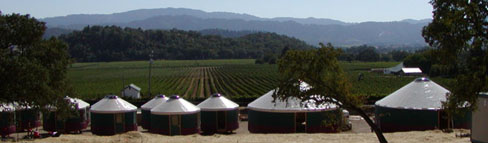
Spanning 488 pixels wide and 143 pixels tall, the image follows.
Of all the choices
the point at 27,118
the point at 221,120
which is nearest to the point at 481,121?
the point at 221,120

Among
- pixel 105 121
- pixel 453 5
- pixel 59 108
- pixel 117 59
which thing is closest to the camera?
pixel 453 5

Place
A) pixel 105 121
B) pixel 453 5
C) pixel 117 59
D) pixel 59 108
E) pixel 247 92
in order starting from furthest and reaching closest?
pixel 117 59, pixel 247 92, pixel 105 121, pixel 59 108, pixel 453 5

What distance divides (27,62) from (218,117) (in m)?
13.1

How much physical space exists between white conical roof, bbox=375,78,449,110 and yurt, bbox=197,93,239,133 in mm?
7101

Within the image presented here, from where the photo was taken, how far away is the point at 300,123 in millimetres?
25688

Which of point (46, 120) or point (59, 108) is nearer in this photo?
point (59, 108)

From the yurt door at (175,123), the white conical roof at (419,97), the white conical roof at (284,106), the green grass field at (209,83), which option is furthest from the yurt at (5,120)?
the white conical roof at (419,97)

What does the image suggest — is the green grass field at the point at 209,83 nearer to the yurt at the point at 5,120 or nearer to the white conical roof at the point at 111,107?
the white conical roof at the point at 111,107

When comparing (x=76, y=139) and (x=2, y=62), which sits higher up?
(x=2, y=62)

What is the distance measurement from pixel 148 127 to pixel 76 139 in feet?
30.2

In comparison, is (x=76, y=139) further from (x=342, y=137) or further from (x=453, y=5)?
(x=453, y=5)

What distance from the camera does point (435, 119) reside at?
2412 cm

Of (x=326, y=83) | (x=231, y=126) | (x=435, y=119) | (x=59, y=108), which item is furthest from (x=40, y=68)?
(x=435, y=119)

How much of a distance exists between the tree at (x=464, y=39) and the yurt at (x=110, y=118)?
728 inches
